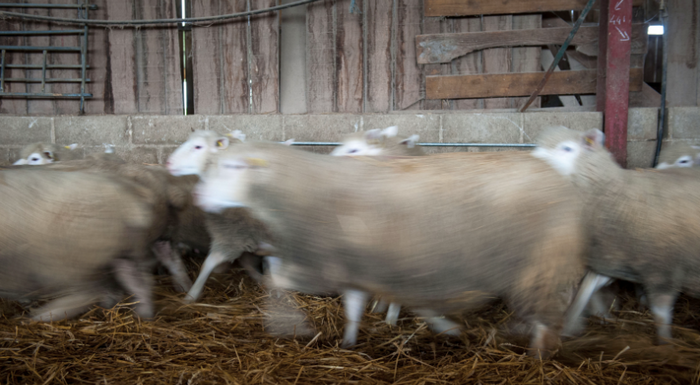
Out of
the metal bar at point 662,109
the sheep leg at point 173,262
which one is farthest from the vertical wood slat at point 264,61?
the metal bar at point 662,109

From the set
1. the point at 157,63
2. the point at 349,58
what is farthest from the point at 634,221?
the point at 157,63

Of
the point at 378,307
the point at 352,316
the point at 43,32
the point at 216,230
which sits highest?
the point at 43,32

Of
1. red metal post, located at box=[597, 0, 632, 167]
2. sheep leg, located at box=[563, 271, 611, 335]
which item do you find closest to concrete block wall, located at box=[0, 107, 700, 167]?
red metal post, located at box=[597, 0, 632, 167]

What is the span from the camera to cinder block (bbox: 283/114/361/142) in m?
4.80

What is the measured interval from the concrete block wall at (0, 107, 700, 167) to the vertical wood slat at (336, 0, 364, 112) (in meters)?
0.31

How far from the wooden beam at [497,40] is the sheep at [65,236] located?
333 centimetres

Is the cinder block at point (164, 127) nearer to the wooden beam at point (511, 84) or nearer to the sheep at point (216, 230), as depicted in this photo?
the sheep at point (216, 230)

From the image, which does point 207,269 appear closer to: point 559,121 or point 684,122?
point 559,121

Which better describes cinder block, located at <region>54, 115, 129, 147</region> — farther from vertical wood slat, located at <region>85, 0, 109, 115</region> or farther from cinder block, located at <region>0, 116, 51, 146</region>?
vertical wood slat, located at <region>85, 0, 109, 115</region>

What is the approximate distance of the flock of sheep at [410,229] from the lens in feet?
5.99

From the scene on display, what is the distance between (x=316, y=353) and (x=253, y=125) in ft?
10.4

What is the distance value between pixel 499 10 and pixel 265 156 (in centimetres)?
371

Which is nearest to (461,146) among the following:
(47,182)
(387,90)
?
(387,90)

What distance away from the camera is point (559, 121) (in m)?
4.49
